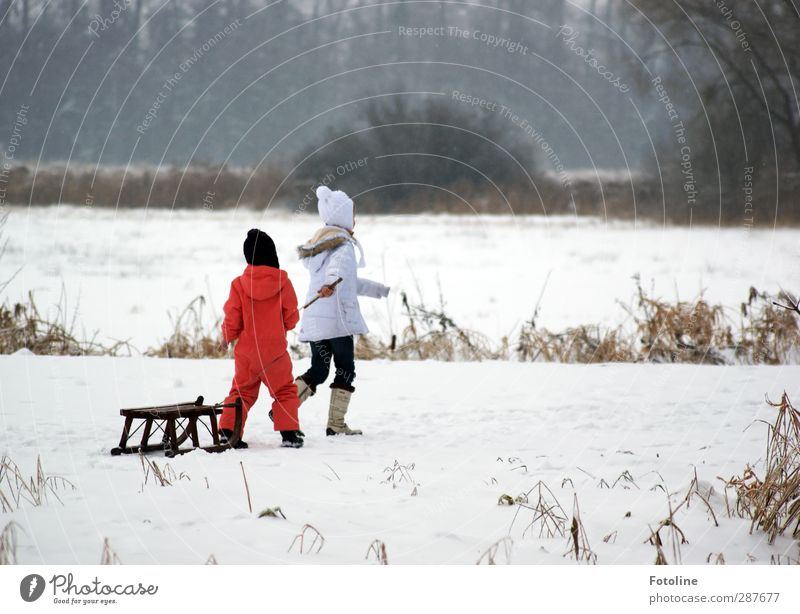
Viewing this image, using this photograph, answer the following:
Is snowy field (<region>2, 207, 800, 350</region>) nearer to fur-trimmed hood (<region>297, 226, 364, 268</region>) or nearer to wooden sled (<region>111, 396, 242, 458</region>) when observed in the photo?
fur-trimmed hood (<region>297, 226, 364, 268</region>)

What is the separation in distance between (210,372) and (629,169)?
10548 mm

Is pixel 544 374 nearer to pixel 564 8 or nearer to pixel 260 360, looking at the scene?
pixel 260 360

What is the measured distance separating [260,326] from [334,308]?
0.57 m

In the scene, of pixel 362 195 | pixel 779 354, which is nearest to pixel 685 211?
pixel 362 195

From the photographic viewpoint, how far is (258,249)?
537 cm

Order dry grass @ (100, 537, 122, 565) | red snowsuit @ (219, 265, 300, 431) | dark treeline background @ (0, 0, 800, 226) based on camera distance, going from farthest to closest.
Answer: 1. dark treeline background @ (0, 0, 800, 226)
2. red snowsuit @ (219, 265, 300, 431)
3. dry grass @ (100, 537, 122, 565)

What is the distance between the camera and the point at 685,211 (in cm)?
1639

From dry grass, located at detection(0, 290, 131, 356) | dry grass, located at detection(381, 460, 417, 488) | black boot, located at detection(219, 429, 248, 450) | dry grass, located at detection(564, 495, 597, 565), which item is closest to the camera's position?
dry grass, located at detection(564, 495, 597, 565)

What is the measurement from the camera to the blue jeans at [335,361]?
224 inches

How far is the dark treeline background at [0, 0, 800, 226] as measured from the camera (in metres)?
13.7

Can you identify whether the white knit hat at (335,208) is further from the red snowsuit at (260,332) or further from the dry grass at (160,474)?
the dry grass at (160,474)

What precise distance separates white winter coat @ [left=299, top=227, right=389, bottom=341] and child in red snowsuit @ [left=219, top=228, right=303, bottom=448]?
275mm

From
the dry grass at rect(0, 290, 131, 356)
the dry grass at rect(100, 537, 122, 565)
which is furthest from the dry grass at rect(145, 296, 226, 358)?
the dry grass at rect(100, 537, 122, 565)
